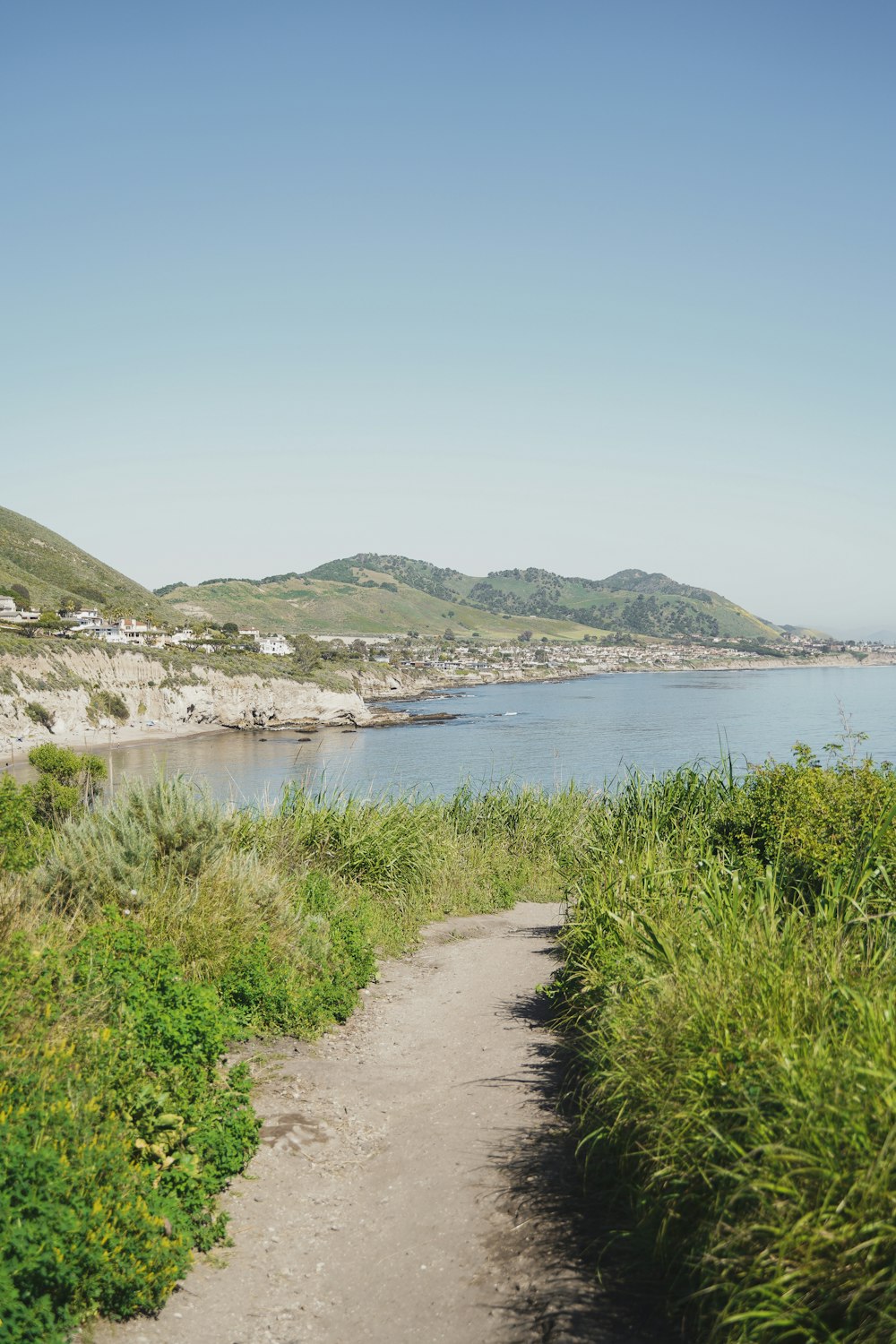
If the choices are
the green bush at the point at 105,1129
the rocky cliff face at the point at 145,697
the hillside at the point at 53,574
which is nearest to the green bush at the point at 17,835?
the green bush at the point at 105,1129

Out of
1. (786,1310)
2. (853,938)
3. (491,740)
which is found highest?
(853,938)

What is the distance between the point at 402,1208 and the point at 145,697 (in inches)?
3108

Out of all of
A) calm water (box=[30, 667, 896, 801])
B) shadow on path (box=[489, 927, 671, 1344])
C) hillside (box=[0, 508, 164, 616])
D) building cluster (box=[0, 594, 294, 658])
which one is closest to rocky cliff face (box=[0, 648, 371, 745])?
calm water (box=[30, 667, 896, 801])

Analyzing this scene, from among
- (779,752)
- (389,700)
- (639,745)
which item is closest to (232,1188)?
(779,752)

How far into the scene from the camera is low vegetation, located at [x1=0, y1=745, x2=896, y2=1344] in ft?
10.7

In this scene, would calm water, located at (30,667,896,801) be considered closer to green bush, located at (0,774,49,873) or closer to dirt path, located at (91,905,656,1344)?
green bush, located at (0,774,49,873)

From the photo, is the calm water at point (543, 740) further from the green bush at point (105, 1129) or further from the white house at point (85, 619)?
the white house at point (85, 619)

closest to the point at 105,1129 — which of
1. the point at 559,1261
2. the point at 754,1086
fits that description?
the point at 559,1261

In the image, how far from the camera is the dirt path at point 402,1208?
3.84m

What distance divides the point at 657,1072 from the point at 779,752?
47.8 m

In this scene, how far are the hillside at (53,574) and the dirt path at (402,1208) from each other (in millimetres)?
103414

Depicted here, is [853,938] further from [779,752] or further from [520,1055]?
[779,752]

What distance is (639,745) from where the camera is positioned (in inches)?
2437

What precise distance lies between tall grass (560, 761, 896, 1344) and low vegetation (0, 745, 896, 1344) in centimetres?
2
